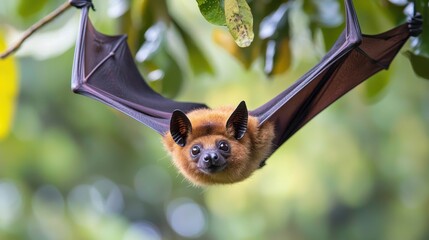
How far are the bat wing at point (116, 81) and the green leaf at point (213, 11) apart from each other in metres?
1.31

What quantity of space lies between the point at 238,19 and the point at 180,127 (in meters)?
1.13

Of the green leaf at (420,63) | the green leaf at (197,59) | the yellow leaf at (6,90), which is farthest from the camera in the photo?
the green leaf at (197,59)

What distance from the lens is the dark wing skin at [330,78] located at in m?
4.07

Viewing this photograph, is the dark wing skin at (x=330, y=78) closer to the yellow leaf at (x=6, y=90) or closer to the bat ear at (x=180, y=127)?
the bat ear at (x=180, y=127)

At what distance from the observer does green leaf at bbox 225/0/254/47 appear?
3006 mm

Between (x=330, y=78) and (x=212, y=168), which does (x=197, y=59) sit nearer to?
(x=330, y=78)

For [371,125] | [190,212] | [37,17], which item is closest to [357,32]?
[37,17]

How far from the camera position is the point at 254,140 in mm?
4168

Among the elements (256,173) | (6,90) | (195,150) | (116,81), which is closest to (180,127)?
(195,150)

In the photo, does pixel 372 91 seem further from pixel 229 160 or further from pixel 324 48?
pixel 229 160

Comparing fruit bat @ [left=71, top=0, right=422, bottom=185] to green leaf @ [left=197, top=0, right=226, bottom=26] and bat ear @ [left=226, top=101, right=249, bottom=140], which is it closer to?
bat ear @ [left=226, top=101, right=249, bottom=140]

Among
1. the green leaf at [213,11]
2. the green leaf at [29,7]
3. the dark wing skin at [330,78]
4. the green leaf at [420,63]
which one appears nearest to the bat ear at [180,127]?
the dark wing skin at [330,78]

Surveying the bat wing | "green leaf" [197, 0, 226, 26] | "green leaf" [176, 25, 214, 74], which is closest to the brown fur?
the bat wing

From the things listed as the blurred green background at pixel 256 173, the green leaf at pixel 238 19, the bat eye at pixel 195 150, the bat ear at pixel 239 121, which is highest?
the green leaf at pixel 238 19
